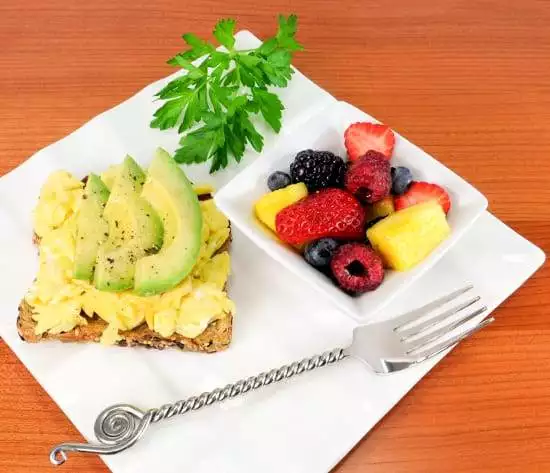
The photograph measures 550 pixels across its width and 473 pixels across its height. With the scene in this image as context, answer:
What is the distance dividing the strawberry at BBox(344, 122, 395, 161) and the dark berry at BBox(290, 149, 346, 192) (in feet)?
0.29

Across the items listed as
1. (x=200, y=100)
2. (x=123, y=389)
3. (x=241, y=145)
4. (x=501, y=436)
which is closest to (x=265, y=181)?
(x=241, y=145)

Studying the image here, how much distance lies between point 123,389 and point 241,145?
696 millimetres

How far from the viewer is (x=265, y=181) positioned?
167 cm

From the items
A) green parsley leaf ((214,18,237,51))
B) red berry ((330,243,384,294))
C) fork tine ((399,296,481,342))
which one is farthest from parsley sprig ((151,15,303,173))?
fork tine ((399,296,481,342))

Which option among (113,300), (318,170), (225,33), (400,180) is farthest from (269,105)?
(113,300)

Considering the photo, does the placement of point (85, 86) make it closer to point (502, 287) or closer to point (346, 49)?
point (346, 49)

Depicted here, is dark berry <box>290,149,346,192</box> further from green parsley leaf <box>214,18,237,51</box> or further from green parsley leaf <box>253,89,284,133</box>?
green parsley leaf <box>214,18,237,51</box>

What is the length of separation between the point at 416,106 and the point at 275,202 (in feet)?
2.56

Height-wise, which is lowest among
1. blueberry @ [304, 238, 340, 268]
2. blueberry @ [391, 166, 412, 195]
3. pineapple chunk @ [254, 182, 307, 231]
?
blueberry @ [391, 166, 412, 195]

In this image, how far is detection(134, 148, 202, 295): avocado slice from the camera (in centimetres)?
148

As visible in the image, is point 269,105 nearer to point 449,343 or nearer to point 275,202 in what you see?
point 275,202

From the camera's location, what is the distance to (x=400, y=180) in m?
1.62

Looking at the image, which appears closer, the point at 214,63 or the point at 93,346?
the point at 93,346

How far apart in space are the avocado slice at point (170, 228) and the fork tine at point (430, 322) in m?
0.49
